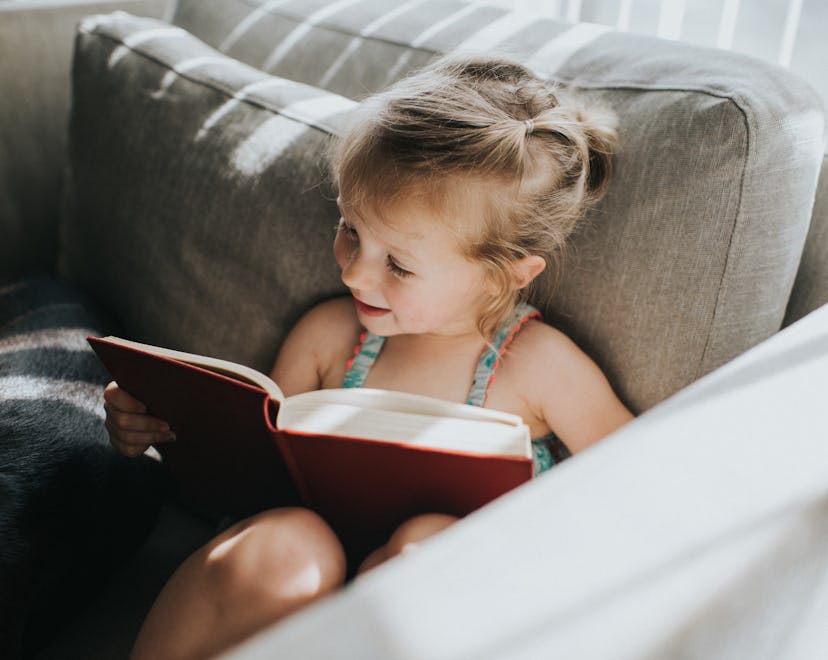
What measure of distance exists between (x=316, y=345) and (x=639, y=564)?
0.69m

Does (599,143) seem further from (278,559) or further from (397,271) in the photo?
(278,559)

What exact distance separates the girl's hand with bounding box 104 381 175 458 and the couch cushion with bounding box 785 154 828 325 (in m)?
0.77

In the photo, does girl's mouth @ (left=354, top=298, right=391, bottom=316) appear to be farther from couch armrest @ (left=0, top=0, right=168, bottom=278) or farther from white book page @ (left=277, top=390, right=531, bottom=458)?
couch armrest @ (left=0, top=0, right=168, bottom=278)

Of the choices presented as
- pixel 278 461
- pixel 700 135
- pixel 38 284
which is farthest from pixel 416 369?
pixel 38 284

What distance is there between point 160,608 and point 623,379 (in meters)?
0.56

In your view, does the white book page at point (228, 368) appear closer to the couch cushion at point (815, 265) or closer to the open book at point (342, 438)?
the open book at point (342, 438)

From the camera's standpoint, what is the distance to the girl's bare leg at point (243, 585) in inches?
28.0

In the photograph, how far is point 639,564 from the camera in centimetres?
36

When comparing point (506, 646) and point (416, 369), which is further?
point (416, 369)

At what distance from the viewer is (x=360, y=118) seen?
891 mm

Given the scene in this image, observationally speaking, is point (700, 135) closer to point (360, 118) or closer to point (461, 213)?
point (461, 213)

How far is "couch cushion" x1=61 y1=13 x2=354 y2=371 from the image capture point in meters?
1.01

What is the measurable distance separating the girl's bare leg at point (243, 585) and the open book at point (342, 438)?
0.18ft

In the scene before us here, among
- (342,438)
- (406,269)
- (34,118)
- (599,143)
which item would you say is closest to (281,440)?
(342,438)
